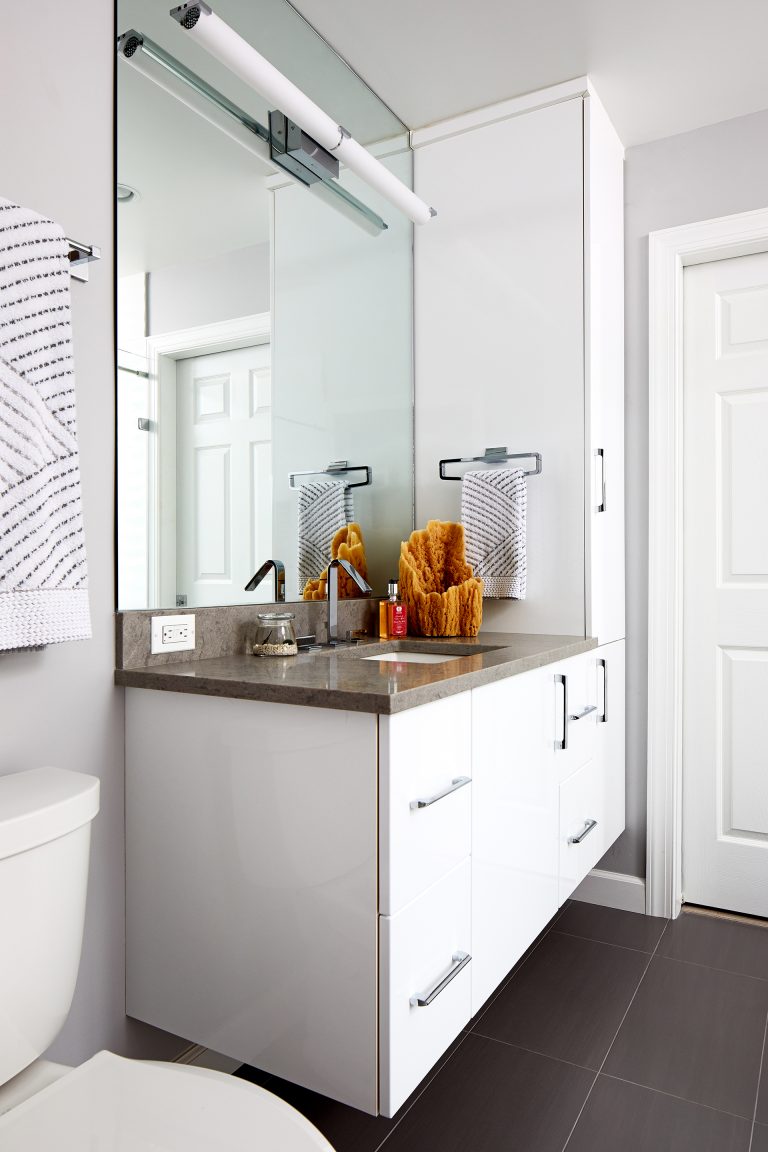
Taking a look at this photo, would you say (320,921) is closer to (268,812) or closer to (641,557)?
(268,812)

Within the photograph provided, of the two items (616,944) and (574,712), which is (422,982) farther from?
(616,944)

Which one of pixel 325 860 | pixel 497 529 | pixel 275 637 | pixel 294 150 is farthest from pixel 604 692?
pixel 294 150

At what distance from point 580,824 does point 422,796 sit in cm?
93

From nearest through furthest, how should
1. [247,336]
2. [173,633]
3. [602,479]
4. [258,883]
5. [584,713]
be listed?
[258,883]
[173,633]
[247,336]
[584,713]
[602,479]

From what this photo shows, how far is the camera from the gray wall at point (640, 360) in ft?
7.77

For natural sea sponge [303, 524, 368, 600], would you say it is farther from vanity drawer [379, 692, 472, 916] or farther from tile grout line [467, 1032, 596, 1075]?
tile grout line [467, 1032, 596, 1075]

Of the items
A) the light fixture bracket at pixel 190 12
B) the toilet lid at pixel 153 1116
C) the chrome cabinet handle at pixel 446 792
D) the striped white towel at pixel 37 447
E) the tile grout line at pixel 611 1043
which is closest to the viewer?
the toilet lid at pixel 153 1116

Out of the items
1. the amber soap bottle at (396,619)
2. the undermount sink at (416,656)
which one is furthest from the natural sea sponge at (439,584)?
the undermount sink at (416,656)

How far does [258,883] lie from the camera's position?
1269mm

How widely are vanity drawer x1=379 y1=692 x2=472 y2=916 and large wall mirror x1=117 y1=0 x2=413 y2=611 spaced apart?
601 mm

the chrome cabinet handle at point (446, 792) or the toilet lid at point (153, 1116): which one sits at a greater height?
Answer: the chrome cabinet handle at point (446, 792)

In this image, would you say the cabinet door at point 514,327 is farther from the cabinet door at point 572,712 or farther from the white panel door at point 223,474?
the white panel door at point 223,474

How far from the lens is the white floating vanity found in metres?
1.16

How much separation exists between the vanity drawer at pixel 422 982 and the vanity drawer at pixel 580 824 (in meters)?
0.56
